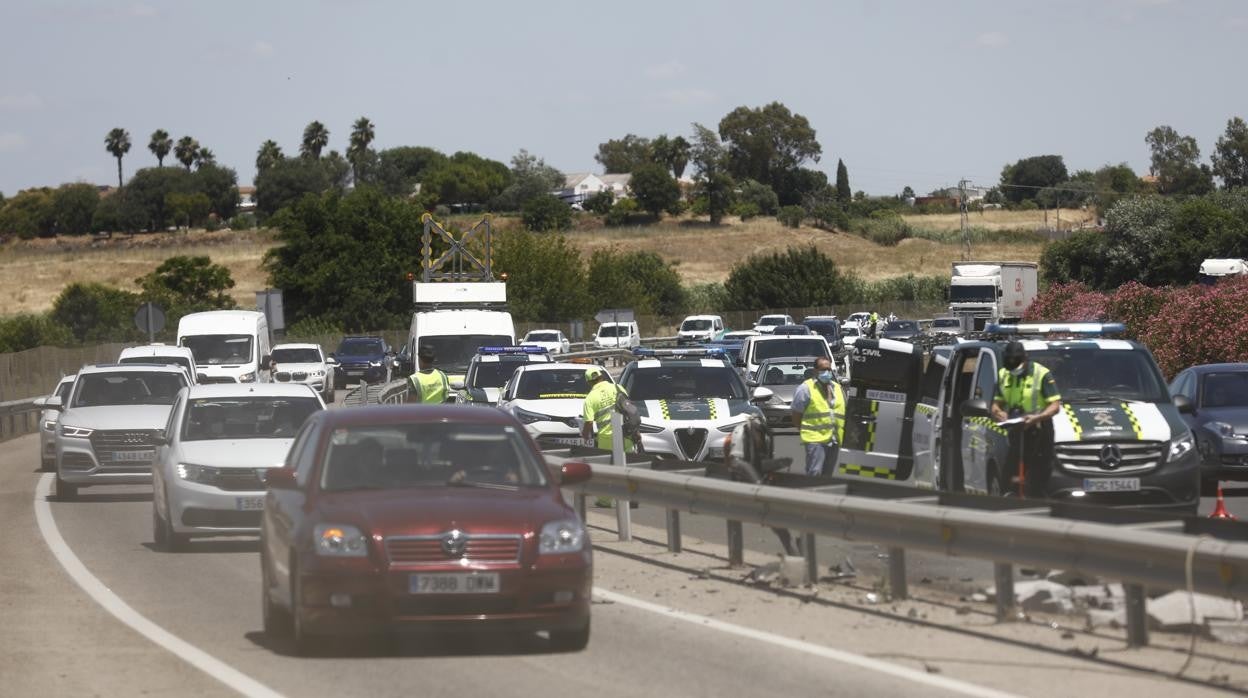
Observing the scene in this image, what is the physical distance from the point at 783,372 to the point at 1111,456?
20.4m

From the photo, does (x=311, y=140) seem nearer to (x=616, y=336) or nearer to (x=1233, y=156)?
(x=1233, y=156)

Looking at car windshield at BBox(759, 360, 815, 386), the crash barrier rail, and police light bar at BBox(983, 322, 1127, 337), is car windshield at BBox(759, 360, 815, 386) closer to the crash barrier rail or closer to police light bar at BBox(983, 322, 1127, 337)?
police light bar at BBox(983, 322, 1127, 337)

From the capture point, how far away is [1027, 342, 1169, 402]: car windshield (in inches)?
645

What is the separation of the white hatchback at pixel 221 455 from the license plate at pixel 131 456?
13.8 feet

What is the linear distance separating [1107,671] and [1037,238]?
141m

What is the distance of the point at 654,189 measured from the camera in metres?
164

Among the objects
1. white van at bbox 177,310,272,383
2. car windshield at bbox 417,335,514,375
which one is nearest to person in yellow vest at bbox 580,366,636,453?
car windshield at bbox 417,335,514,375

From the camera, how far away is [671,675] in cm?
964

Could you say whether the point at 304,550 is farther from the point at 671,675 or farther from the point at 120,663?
the point at 671,675

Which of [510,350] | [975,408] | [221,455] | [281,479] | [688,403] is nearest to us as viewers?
[281,479]

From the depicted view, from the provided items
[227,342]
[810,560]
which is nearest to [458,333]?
[227,342]

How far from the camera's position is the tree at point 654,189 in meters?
164

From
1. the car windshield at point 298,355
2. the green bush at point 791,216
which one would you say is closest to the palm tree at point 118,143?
the green bush at point 791,216

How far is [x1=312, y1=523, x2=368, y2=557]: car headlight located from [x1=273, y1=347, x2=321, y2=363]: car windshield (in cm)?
4337
